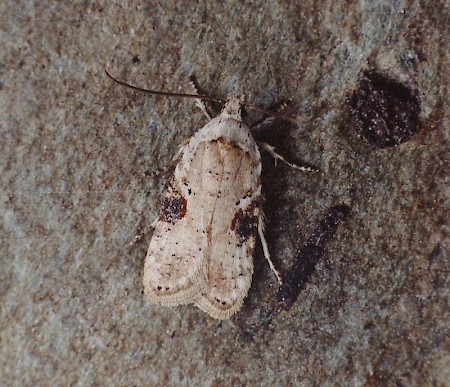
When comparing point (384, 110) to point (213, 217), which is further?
point (213, 217)

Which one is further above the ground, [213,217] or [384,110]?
[384,110]

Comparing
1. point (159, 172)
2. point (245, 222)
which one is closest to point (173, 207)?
point (159, 172)

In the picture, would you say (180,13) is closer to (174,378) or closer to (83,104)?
(83,104)

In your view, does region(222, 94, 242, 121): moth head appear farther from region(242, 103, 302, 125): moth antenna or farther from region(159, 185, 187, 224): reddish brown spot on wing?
region(159, 185, 187, 224): reddish brown spot on wing

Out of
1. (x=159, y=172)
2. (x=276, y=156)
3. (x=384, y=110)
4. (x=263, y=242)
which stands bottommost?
(x=263, y=242)

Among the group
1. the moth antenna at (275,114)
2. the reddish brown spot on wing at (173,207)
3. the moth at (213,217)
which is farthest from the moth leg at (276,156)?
the reddish brown spot on wing at (173,207)

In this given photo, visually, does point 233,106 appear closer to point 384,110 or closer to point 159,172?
point 159,172

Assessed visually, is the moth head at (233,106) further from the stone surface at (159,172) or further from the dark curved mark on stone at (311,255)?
the dark curved mark on stone at (311,255)
